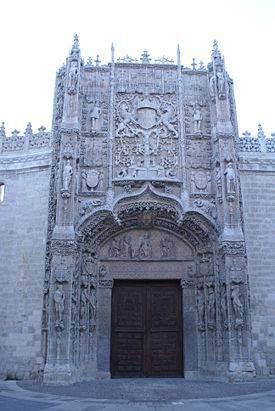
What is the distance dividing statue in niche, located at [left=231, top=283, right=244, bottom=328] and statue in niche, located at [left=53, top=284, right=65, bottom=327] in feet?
16.0

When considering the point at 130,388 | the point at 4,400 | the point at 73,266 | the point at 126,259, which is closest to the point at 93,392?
the point at 130,388

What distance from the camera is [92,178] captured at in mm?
13906

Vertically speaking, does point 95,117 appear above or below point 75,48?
below

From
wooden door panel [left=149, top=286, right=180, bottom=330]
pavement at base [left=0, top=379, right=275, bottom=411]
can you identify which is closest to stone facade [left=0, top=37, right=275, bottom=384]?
wooden door panel [left=149, top=286, right=180, bottom=330]

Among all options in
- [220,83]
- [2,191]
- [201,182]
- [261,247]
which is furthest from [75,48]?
[261,247]

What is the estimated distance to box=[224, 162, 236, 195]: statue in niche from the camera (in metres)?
13.2

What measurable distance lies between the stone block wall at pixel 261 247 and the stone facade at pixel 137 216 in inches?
1.4

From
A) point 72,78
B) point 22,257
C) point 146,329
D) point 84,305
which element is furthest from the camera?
point 72,78

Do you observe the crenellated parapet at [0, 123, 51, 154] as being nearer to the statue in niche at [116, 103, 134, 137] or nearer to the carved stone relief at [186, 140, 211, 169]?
the statue in niche at [116, 103, 134, 137]

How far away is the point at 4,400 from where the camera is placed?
336 inches

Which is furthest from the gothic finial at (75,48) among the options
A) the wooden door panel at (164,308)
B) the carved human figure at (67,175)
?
the wooden door panel at (164,308)

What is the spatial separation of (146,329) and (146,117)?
7197mm

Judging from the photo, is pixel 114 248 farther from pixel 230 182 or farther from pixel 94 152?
pixel 230 182

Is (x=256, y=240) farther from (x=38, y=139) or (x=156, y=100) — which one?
(x=38, y=139)
